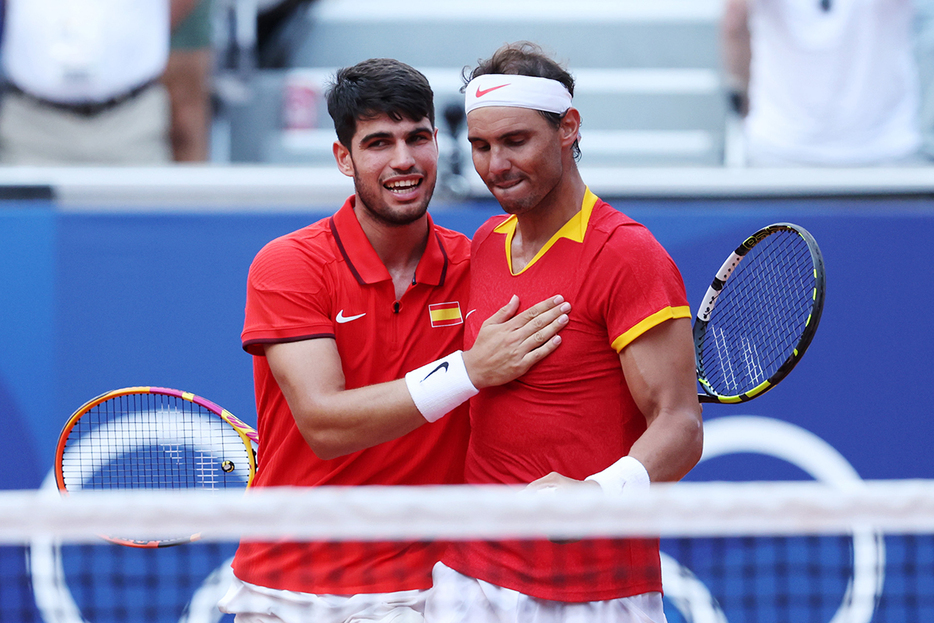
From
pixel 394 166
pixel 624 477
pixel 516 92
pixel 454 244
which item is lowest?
pixel 624 477

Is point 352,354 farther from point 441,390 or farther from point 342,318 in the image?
point 441,390

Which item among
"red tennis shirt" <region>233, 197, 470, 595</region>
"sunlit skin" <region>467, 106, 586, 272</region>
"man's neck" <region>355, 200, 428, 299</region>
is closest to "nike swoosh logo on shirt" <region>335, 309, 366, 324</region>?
"red tennis shirt" <region>233, 197, 470, 595</region>

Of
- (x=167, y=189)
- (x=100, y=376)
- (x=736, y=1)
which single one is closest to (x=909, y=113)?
(x=736, y=1)

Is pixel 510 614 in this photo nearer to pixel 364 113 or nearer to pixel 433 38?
pixel 364 113

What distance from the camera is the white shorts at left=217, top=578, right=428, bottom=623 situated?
278cm

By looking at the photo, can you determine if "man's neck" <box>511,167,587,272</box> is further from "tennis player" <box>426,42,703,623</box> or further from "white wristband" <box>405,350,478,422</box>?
"white wristband" <box>405,350,478,422</box>

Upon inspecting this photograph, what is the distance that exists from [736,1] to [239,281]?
2.74 meters

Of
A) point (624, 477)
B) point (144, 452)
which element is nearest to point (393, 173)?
point (624, 477)

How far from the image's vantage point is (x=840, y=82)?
4727mm

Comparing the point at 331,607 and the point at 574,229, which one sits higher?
the point at 574,229

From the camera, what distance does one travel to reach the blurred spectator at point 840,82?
15.4 ft

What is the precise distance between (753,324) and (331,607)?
4.90 feet

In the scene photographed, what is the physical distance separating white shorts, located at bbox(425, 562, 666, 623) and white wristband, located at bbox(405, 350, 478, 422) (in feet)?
1.56

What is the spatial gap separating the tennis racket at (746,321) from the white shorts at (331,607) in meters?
1.00
